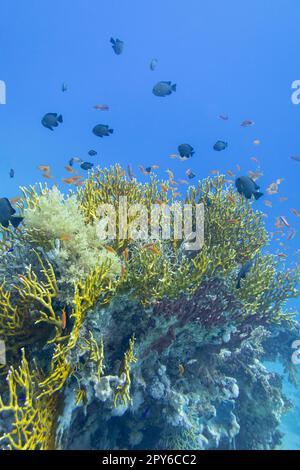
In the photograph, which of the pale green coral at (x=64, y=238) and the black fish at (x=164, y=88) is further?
the black fish at (x=164, y=88)

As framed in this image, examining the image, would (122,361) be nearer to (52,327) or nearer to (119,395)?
(119,395)

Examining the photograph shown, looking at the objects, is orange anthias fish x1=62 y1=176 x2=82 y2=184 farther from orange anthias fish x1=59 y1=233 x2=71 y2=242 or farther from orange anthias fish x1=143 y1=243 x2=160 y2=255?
orange anthias fish x1=59 y1=233 x2=71 y2=242

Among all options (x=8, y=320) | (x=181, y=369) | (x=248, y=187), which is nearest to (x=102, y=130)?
(x=248, y=187)

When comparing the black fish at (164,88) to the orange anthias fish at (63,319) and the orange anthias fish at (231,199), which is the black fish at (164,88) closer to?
the orange anthias fish at (231,199)

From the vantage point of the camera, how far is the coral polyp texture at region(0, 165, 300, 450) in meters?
3.50

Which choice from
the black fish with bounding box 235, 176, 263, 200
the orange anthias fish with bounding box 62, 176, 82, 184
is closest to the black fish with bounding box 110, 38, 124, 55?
the orange anthias fish with bounding box 62, 176, 82, 184

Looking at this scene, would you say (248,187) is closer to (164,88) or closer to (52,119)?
(164,88)

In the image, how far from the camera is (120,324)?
4461 mm

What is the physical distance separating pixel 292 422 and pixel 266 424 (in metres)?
9.88

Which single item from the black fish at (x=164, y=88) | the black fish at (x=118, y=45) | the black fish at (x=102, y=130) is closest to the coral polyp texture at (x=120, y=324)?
the black fish at (x=102, y=130)

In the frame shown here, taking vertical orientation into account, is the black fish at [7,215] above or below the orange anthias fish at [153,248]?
above

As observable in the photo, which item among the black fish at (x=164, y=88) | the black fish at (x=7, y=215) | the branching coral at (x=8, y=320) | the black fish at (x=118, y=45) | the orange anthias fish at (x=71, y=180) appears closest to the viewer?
the branching coral at (x=8, y=320)

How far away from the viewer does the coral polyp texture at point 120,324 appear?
3504mm
